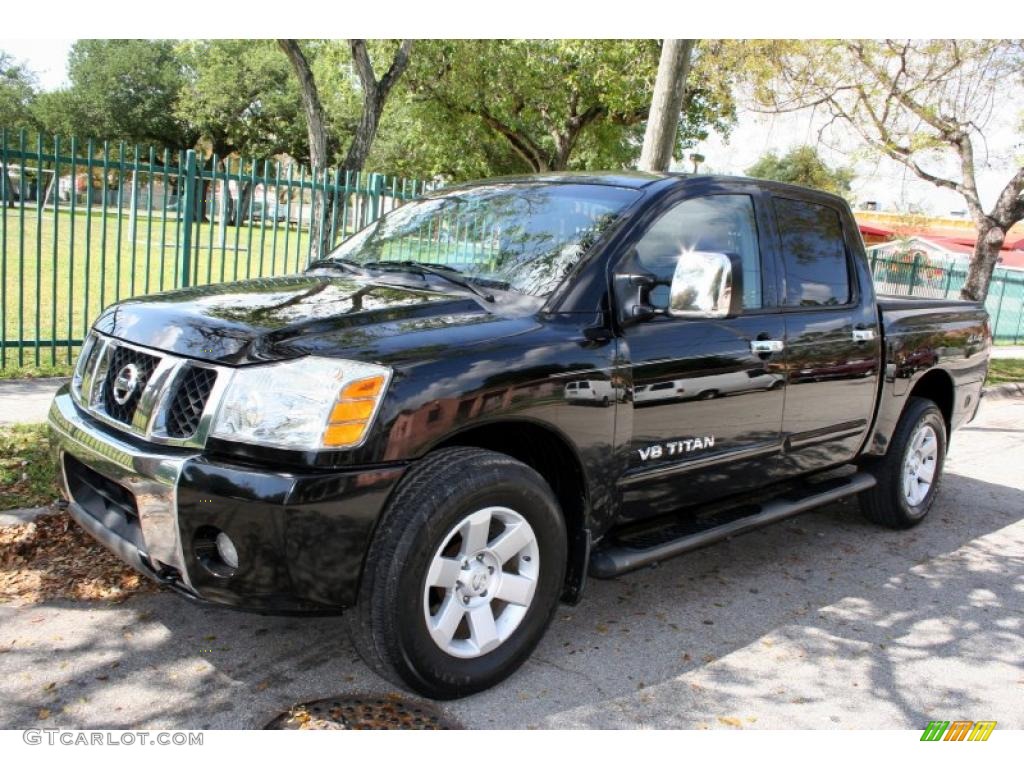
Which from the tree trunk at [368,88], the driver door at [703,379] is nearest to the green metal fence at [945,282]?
the tree trunk at [368,88]

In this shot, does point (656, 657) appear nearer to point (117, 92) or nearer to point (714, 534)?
point (714, 534)

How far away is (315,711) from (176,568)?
70cm

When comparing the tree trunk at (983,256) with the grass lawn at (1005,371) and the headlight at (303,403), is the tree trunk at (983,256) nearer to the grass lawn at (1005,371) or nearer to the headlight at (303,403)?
the grass lawn at (1005,371)

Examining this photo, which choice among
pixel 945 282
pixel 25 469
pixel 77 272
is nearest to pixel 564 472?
pixel 25 469

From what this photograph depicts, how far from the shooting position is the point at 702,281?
3.40 metres

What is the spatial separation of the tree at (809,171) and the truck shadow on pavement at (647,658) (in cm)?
228

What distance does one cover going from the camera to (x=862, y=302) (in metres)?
5.04

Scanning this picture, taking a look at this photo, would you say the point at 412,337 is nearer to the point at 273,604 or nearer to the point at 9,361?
the point at 273,604

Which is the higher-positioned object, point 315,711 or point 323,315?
point 323,315

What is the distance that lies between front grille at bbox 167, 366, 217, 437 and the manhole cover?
1026 millimetres

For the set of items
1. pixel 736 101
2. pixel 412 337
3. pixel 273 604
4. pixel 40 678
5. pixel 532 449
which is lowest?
pixel 40 678

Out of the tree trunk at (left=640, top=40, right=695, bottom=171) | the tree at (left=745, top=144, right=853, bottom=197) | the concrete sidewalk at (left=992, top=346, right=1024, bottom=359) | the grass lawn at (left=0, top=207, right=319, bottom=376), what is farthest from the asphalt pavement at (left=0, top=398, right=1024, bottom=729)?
the concrete sidewalk at (left=992, top=346, right=1024, bottom=359)

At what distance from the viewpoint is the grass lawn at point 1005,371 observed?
13.4 m

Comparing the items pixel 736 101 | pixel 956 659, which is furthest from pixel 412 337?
pixel 736 101
